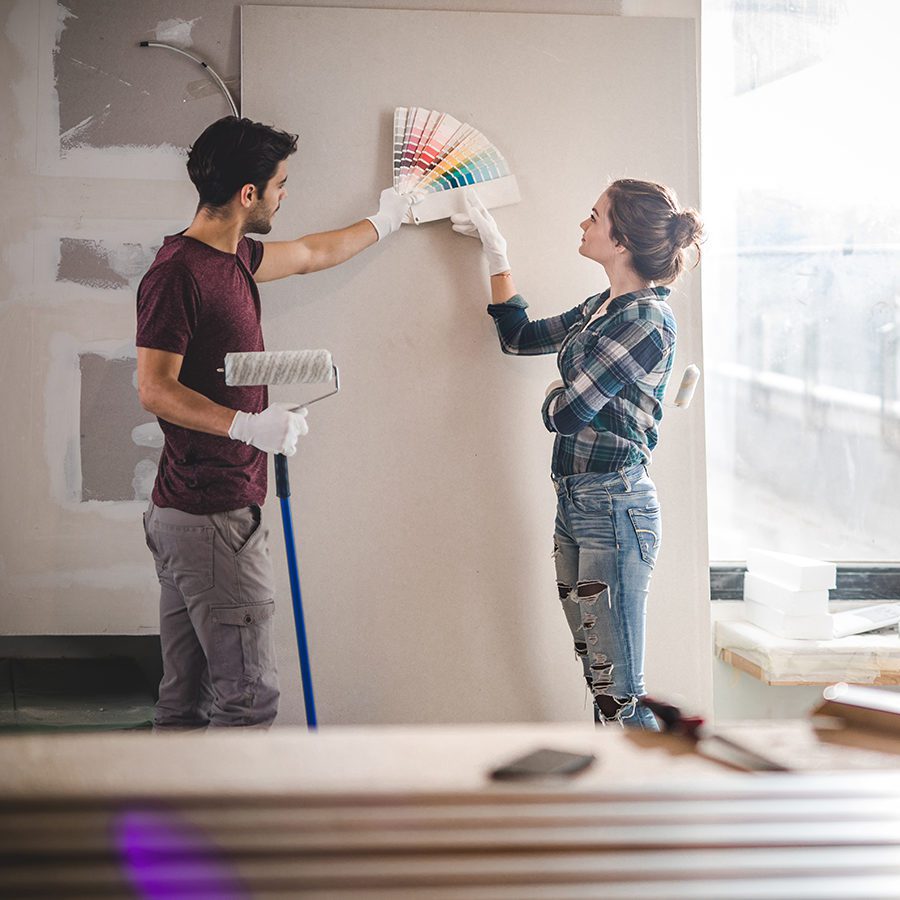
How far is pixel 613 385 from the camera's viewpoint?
2527 mm

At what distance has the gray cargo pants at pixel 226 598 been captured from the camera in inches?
93.4

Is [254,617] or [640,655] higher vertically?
[254,617]

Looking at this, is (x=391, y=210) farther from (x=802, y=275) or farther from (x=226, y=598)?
(x=802, y=275)

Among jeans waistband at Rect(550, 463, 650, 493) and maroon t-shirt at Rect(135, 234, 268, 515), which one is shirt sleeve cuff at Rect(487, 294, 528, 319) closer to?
jeans waistband at Rect(550, 463, 650, 493)

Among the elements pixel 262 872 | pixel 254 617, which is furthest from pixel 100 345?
pixel 262 872

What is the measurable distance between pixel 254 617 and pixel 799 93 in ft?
8.26

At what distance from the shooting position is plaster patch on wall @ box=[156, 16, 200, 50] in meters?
3.00

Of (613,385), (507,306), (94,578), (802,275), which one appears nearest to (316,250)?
(507,306)

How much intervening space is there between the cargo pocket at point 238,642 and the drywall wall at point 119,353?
0.64m

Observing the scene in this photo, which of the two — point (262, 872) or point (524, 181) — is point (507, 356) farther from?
point (262, 872)

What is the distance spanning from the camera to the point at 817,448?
346 cm

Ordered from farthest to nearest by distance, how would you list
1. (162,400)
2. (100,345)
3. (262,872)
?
(100,345) → (162,400) → (262,872)

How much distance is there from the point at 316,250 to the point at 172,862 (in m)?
2.54

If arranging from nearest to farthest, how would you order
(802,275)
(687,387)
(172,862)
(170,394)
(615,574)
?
(172,862) → (170,394) → (615,574) → (687,387) → (802,275)
